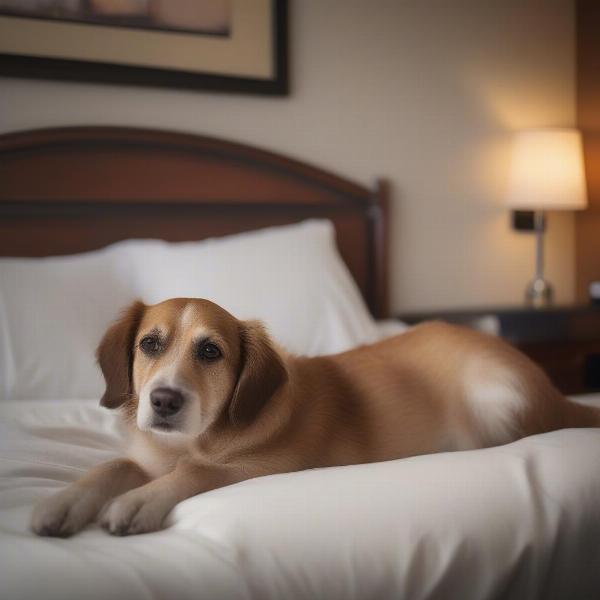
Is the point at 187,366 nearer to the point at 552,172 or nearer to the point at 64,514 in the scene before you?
the point at 64,514

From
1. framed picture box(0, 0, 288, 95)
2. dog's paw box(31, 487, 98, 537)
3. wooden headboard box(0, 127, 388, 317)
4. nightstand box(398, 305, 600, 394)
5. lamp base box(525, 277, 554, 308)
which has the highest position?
framed picture box(0, 0, 288, 95)

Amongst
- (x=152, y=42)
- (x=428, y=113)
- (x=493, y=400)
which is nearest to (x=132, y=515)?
(x=493, y=400)

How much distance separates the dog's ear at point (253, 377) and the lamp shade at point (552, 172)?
2300mm

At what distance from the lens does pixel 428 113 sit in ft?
9.72

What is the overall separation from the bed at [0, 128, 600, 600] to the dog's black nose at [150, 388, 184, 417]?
0.11m

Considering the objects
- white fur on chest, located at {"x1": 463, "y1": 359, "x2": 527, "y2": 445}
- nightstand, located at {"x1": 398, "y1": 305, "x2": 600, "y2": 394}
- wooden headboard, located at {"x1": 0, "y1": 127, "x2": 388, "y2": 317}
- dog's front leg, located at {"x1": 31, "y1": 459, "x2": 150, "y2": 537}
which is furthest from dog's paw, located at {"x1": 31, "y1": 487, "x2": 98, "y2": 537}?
nightstand, located at {"x1": 398, "y1": 305, "x2": 600, "y2": 394}

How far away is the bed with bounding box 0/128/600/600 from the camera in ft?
2.15

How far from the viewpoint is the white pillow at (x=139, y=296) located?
1350 millimetres

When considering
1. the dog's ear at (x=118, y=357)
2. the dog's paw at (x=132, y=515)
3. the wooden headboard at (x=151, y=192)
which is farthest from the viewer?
the wooden headboard at (x=151, y=192)

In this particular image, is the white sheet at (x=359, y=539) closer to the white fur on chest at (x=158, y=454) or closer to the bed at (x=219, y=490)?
the bed at (x=219, y=490)

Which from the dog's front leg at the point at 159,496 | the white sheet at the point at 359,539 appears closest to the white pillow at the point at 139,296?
the dog's front leg at the point at 159,496

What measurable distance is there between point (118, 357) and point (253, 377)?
18 centimetres

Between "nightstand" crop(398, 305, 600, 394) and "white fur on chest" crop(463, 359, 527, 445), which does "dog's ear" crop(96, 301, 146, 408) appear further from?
"nightstand" crop(398, 305, 600, 394)

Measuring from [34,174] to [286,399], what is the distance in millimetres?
1564
